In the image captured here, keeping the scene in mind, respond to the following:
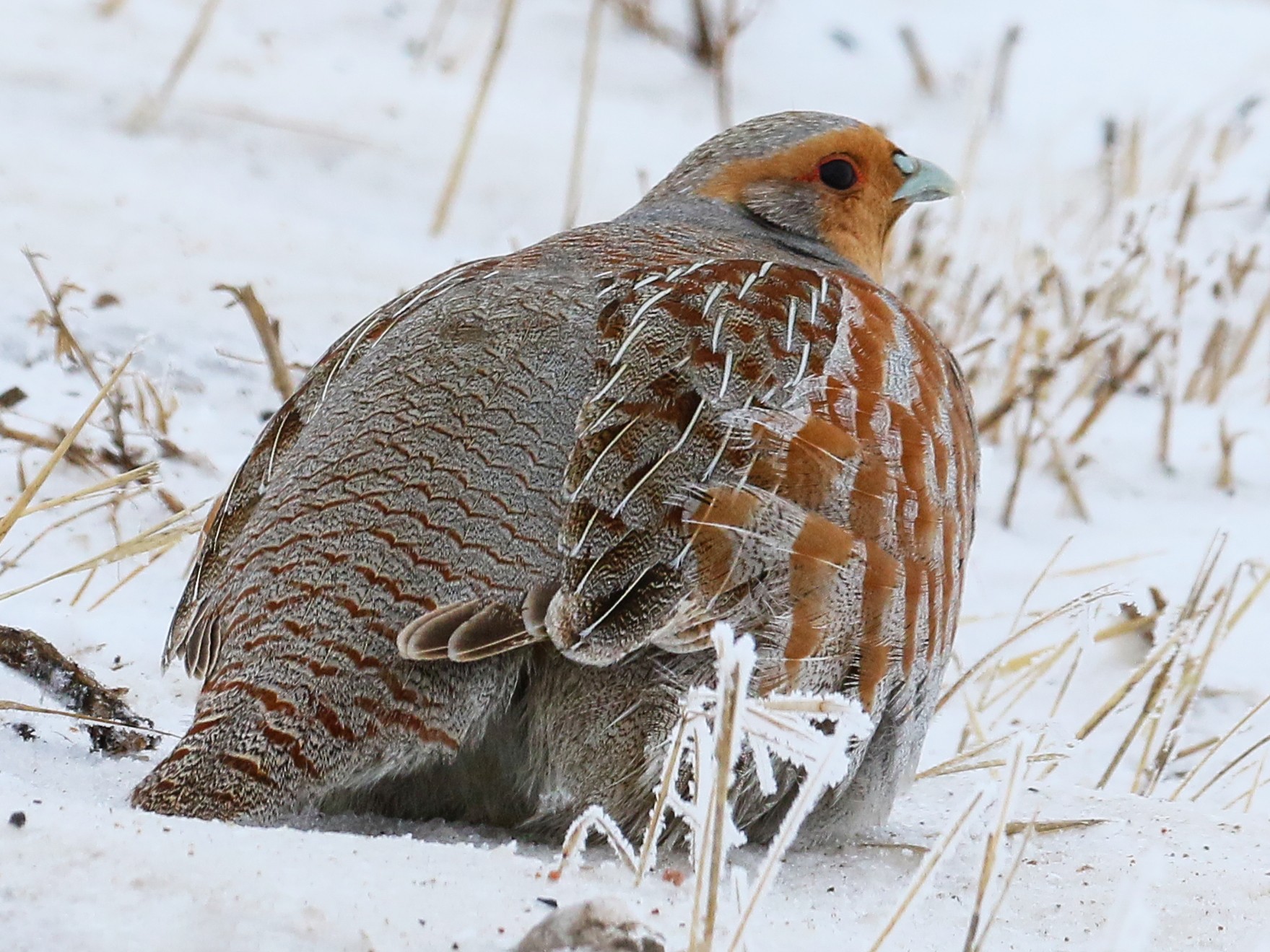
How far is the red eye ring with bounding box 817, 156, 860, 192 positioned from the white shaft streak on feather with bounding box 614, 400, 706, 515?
156 centimetres

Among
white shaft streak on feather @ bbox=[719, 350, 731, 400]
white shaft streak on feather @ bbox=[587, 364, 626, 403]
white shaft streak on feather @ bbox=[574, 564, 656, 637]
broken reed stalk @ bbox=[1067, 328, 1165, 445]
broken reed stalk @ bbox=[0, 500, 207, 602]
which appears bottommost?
broken reed stalk @ bbox=[0, 500, 207, 602]

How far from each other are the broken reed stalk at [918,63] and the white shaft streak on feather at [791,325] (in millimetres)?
5321

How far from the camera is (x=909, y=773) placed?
271 centimetres

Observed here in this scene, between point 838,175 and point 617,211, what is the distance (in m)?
2.42

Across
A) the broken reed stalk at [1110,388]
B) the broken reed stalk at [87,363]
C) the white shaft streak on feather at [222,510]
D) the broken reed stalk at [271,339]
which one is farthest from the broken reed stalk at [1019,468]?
the white shaft streak on feather at [222,510]

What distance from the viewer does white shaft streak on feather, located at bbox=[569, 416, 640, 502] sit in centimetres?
233

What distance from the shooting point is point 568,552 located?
7.53 ft

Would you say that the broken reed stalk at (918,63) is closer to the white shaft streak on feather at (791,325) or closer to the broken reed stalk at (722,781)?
the white shaft streak on feather at (791,325)

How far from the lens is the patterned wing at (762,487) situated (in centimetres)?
230

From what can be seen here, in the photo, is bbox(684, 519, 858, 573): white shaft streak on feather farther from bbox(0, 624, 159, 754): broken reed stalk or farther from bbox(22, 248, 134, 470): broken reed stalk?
bbox(22, 248, 134, 470): broken reed stalk

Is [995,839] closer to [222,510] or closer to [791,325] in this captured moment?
[791,325]

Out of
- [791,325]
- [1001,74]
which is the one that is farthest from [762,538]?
[1001,74]

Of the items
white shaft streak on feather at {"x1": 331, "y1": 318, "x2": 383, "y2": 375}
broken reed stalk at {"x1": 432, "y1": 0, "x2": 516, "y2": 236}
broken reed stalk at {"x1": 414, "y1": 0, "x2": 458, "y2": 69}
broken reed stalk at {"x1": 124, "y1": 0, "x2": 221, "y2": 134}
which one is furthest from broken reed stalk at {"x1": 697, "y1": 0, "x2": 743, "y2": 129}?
white shaft streak on feather at {"x1": 331, "y1": 318, "x2": 383, "y2": 375}

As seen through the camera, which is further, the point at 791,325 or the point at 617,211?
the point at 617,211
